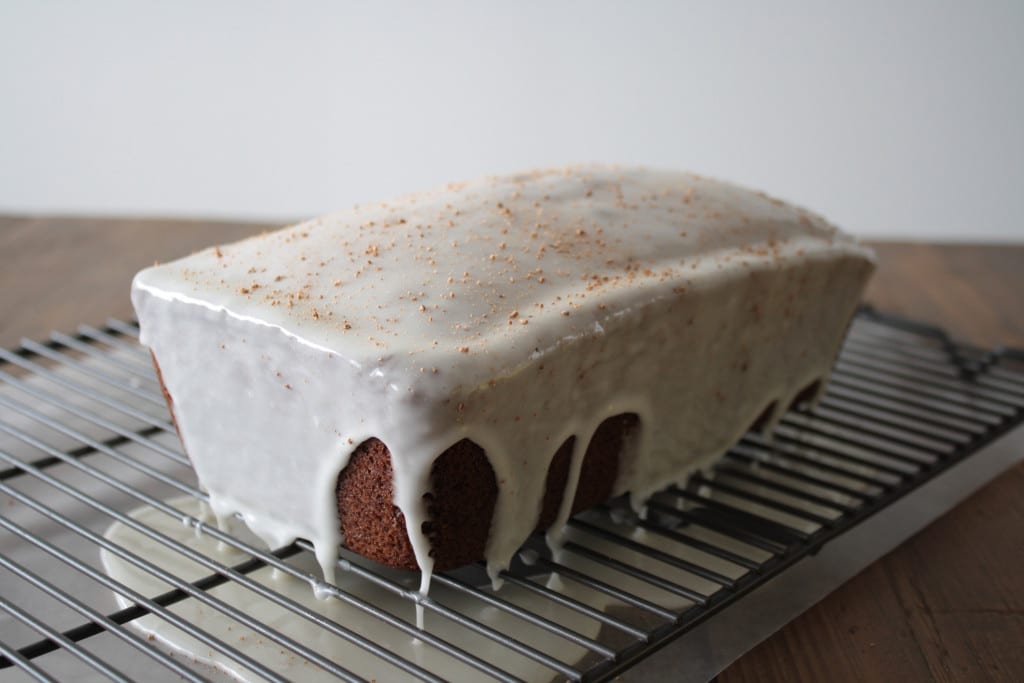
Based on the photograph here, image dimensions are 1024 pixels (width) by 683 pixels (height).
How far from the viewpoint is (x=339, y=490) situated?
1.09m

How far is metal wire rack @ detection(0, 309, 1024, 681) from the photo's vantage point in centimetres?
103

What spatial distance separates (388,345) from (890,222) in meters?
2.82

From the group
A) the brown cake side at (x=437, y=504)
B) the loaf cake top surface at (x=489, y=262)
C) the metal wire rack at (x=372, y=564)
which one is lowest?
the metal wire rack at (x=372, y=564)

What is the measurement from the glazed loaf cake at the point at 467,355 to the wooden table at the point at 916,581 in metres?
0.29

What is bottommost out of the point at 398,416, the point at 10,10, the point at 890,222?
the point at 890,222

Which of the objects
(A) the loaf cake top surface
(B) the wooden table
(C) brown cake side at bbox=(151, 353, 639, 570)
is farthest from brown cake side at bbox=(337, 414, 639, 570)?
(B) the wooden table

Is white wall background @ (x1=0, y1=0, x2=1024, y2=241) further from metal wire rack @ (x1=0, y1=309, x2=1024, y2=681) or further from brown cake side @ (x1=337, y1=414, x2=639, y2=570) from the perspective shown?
brown cake side @ (x1=337, y1=414, x2=639, y2=570)

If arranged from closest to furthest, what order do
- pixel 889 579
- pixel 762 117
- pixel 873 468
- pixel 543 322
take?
pixel 543 322
pixel 889 579
pixel 873 468
pixel 762 117

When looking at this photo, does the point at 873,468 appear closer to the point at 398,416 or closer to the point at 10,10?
the point at 398,416

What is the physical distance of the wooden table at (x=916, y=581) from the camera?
3.64 ft

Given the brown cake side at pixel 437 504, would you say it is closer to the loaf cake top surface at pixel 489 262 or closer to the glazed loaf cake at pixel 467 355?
the glazed loaf cake at pixel 467 355

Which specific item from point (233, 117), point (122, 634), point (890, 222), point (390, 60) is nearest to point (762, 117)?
point (890, 222)

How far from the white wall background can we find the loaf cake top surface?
1842 millimetres

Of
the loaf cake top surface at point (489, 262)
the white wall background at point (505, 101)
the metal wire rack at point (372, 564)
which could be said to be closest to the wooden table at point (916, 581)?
the metal wire rack at point (372, 564)
